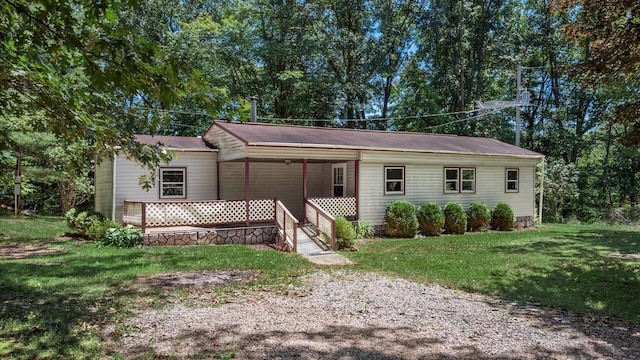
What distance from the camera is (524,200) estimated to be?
1852cm

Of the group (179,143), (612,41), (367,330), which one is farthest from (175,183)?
(612,41)

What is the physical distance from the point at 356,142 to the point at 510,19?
2122 cm

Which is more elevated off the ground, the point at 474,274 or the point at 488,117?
the point at 488,117

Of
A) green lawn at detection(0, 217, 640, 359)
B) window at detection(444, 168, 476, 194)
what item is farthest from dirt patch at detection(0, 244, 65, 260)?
window at detection(444, 168, 476, 194)

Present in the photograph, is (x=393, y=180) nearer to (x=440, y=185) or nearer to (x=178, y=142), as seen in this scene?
(x=440, y=185)

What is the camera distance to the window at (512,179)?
18.1 m

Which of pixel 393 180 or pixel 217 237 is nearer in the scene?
pixel 217 237

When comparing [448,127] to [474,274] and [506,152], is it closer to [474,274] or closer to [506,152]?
Result: [506,152]

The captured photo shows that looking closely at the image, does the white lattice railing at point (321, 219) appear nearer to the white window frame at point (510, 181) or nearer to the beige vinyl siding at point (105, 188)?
the beige vinyl siding at point (105, 188)

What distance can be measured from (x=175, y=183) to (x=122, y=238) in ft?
11.7

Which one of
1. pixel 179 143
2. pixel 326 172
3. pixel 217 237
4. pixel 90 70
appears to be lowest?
pixel 217 237

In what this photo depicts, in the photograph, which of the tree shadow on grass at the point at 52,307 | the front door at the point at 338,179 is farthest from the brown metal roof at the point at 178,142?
the tree shadow on grass at the point at 52,307

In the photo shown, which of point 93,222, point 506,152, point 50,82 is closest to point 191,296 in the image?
point 50,82

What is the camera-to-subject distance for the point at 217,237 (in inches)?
487
